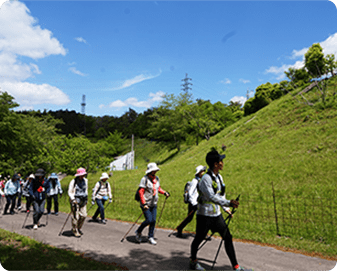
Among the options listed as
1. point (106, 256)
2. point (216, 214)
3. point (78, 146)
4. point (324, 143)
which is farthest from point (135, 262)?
point (78, 146)

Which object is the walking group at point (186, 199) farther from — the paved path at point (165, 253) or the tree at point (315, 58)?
the tree at point (315, 58)

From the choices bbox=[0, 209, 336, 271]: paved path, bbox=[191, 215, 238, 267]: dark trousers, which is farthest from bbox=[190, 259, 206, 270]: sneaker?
bbox=[191, 215, 238, 267]: dark trousers

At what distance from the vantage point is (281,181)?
1108cm

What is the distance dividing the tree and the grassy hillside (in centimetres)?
178

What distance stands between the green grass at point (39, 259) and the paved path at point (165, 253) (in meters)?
0.48

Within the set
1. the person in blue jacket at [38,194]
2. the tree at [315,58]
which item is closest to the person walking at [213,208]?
the person in blue jacket at [38,194]

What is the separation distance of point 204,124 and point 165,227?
113 feet

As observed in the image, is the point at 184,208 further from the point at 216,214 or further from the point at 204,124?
the point at 204,124

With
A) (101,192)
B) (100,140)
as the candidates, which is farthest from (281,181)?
(100,140)

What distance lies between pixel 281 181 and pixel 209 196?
8278 mm

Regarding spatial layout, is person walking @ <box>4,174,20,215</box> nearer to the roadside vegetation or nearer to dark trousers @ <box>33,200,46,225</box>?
the roadside vegetation

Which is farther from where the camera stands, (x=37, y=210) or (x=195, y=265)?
(x=37, y=210)

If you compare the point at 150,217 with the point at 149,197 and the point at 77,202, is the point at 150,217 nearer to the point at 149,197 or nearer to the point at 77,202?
the point at 149,197

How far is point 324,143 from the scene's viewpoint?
43.7 ft
